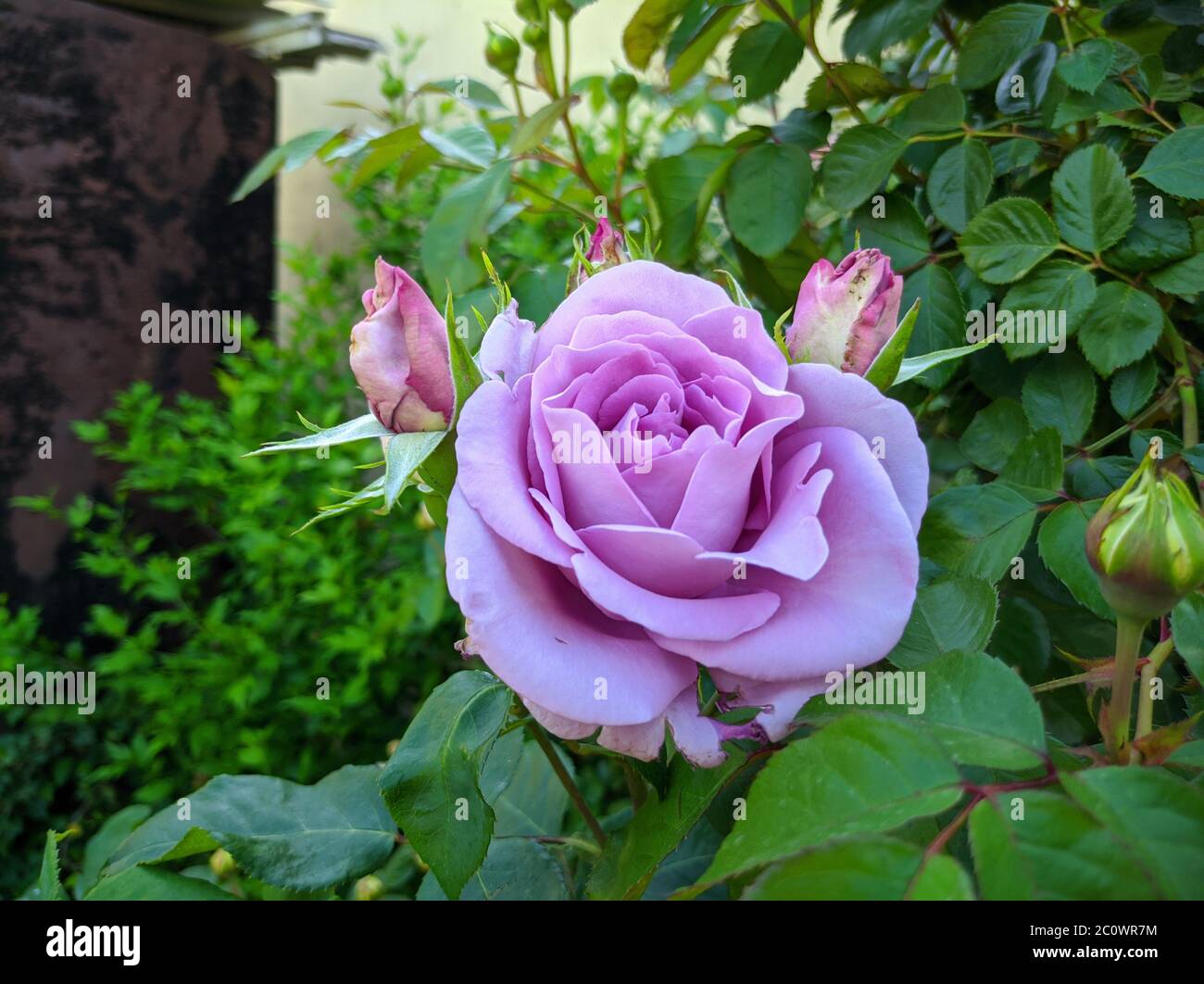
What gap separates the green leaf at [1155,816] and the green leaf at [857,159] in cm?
36

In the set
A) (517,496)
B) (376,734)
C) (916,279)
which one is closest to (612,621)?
(517,496)

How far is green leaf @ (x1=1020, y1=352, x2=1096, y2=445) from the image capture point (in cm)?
47

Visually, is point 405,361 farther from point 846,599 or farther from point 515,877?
point 515,877

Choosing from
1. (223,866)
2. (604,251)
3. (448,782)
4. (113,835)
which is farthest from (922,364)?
(113,835)

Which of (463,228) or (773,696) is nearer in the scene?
(773,696)

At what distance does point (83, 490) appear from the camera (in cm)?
151

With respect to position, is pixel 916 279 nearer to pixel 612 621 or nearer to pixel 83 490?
pixel 612 621

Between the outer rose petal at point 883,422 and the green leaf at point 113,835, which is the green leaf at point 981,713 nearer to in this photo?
the outer rose petal at point 883,422

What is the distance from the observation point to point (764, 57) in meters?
0.58

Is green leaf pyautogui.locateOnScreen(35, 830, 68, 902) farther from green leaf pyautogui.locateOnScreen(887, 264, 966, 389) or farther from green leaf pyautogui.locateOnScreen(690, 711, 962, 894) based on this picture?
green leaf pyautogui.locateOnScreen(887, 264, 966, 389)

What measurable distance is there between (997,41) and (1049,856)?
18.3 inches

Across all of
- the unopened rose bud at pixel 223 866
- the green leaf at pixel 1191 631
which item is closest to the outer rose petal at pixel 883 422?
the green leaf at pixel 1191 631

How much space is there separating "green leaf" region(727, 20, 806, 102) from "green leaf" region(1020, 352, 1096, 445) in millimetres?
242

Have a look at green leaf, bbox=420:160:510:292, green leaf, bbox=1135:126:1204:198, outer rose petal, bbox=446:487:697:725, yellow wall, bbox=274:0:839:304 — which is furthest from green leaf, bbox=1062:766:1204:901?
yellow wall, bbox=274:0:839:304
